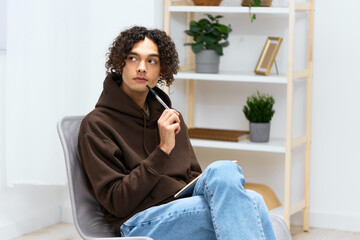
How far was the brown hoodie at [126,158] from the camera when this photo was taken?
1654mm

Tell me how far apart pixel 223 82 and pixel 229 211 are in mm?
1780

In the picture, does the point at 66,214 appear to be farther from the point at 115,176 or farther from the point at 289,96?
the point at 115,176

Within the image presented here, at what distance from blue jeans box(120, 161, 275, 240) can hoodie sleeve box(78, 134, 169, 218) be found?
0.20 ft

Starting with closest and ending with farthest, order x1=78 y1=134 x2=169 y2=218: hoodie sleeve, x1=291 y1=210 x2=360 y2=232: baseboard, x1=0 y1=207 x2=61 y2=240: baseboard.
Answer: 1. x1=78 y1=134 x2=169 y2=218: hoodie sleeve
2. x1=0 y1=207 x2=61 y2=240: baseboard
3. x1=291 y1=210 x2=360 y2=232: baseboard

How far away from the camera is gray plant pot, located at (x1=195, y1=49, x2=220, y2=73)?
116 inches

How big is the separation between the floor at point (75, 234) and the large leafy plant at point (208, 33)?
1011 millimetres

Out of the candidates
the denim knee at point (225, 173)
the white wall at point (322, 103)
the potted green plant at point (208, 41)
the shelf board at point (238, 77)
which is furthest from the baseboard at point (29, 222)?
the denim knee at point (225, 173)

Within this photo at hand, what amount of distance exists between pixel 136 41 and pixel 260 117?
119 centimetres

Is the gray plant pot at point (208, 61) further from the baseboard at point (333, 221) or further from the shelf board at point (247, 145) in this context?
the baseboard at point (333, 221)

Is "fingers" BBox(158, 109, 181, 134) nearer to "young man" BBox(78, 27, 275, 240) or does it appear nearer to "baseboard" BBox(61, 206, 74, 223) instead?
"young man" BBox(78, 27, 275, 240)

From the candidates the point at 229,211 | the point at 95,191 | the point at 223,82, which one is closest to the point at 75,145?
the point at 95,191

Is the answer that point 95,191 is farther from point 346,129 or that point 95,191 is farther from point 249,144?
point 346,129

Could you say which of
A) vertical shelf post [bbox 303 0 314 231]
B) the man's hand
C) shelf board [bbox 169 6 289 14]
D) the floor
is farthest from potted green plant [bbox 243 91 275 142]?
the man's hand

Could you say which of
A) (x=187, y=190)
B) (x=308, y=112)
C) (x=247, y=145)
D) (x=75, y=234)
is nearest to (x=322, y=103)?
(x=308, y=112)
